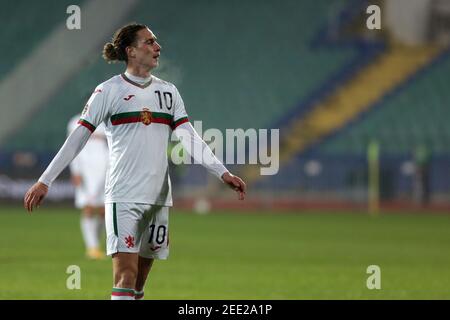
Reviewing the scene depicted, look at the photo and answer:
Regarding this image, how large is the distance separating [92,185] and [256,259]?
8.55ft

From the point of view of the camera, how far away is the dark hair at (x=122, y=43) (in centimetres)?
772

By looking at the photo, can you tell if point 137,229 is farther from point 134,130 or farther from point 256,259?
point 256,259

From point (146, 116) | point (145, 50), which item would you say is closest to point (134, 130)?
point (146, 116)

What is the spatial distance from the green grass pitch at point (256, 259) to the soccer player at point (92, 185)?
1.21 feet

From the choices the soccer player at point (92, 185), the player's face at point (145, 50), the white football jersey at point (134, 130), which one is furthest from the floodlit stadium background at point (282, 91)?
the player's face at point (145, 50)

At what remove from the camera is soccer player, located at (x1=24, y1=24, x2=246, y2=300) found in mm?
7539

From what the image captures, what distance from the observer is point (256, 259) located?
15.0 m

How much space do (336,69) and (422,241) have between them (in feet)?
62.7

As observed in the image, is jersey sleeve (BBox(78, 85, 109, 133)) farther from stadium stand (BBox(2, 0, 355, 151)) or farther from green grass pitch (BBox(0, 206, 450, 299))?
stadium stand (BBox(2, 0, 355, 151))

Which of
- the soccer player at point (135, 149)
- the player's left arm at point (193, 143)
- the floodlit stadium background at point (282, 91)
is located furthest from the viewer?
the floodlit stadium background at point (282, 91)

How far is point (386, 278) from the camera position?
12523 mm

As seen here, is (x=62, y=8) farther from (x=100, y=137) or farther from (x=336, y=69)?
(x=100, y=137)

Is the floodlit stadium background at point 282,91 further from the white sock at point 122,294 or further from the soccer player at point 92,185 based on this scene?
the white sock at point 122,294
